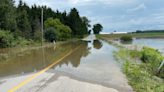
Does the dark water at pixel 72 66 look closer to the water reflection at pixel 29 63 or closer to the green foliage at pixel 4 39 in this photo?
the water reflection at pixel 29 63

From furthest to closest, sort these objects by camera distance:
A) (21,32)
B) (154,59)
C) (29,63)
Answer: (21,32), (29,63), (154,59)

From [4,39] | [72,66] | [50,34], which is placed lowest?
[72,66]

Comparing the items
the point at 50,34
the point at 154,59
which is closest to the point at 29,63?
the point at 154,59

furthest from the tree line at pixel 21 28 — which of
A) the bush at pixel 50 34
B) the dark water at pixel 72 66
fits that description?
the dark water at pixel 72 66

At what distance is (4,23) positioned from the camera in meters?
19.1

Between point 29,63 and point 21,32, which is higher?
point 21,32

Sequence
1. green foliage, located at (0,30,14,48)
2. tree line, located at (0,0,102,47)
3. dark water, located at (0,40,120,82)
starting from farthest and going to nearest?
tree line, located at (0,0,102,47)
green foliage, located at (0,30,14,48)
dark water, located at (0,40,120,82)

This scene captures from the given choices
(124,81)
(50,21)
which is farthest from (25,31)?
(124,81)

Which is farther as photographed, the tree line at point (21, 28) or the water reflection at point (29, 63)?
the tree line at point (21, 28)

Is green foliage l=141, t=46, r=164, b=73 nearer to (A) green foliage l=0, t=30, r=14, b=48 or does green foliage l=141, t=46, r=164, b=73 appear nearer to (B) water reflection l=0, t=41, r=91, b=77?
(B) water reflection l=0, t=41, r=91, b=77

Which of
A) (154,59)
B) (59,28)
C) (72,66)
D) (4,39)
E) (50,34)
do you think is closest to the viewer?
(72,66)

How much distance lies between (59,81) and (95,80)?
4.90 feet

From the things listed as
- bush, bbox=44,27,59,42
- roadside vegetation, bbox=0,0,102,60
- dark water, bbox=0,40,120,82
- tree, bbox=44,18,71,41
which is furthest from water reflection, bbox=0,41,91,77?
tree, bbox=44,18,71,41

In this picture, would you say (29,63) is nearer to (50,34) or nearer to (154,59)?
(154,59)
